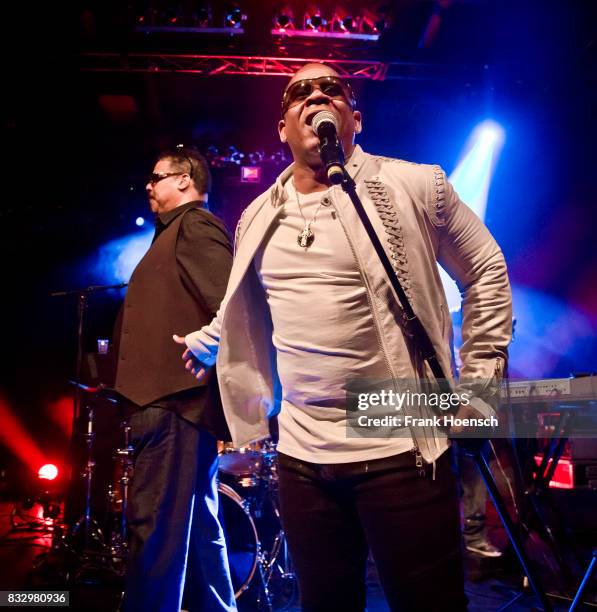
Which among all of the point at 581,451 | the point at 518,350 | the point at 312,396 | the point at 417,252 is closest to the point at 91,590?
the point at 312,396

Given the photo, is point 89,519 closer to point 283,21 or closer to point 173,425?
point 173,425

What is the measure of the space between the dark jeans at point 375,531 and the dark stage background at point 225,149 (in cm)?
685

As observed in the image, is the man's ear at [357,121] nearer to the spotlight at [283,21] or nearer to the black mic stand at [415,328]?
the black mic stand at [415,328]

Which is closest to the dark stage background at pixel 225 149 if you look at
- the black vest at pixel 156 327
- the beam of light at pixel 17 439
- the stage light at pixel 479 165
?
the beam of light at pixel 17 439

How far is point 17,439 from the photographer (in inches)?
344

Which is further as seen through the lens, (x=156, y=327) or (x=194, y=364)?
(x=156, y=327)

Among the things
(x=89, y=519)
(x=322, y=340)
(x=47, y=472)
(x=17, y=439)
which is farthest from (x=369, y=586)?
(x=17, y=439)

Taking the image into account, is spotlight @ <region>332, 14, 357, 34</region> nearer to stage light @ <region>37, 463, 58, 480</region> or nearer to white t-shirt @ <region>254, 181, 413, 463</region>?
white t-shirt @ <region>254, 181, 413, 463</region>

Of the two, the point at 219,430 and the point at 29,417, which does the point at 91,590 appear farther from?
the point at 29,417

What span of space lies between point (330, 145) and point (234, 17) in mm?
6212

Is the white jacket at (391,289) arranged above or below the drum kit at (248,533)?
above

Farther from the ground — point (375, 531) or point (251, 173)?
point (251, 173)

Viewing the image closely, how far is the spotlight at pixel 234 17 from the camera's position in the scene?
6.94 meters

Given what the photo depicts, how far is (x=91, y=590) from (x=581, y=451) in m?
5.09
